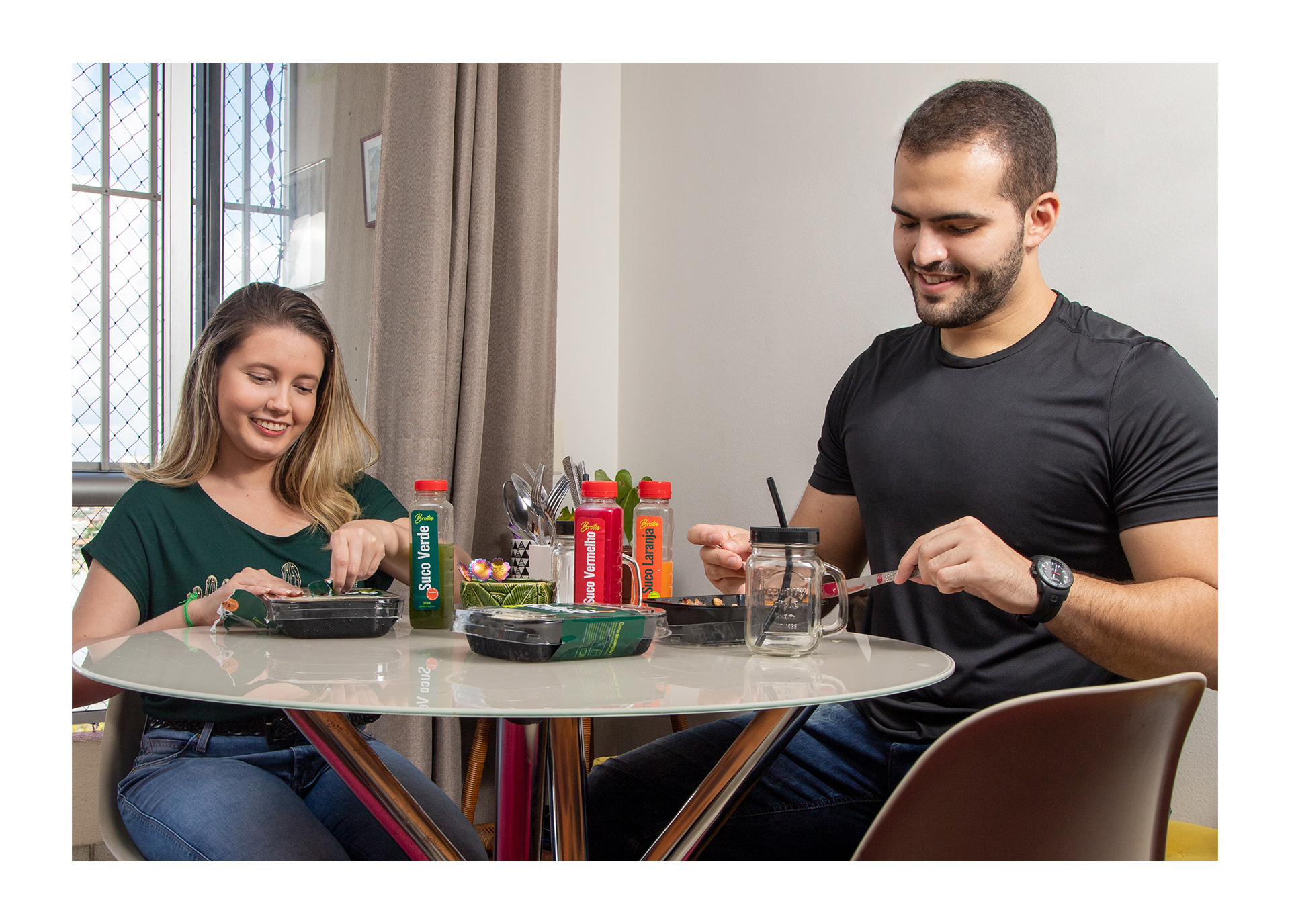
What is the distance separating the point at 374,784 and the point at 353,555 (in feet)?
1.35

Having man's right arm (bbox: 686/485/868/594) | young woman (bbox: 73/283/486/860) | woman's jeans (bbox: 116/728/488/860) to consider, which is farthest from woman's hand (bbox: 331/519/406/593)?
man's right arm (bbox: 686/485/868/594)

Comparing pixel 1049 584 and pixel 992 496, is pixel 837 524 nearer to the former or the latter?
pixel 992 496

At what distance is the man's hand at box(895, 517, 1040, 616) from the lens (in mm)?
1023

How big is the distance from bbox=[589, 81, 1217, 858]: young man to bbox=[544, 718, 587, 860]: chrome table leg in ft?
0.89

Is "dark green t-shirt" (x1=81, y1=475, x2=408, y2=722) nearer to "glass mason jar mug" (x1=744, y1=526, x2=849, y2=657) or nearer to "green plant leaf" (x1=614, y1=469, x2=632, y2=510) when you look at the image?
"glass mason jar mug" (x1=744, y1=526, x2=849, y2=657)

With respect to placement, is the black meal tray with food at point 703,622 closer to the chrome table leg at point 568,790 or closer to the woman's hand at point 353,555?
the chrome table leg at point 568,790

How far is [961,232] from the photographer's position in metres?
1.38
